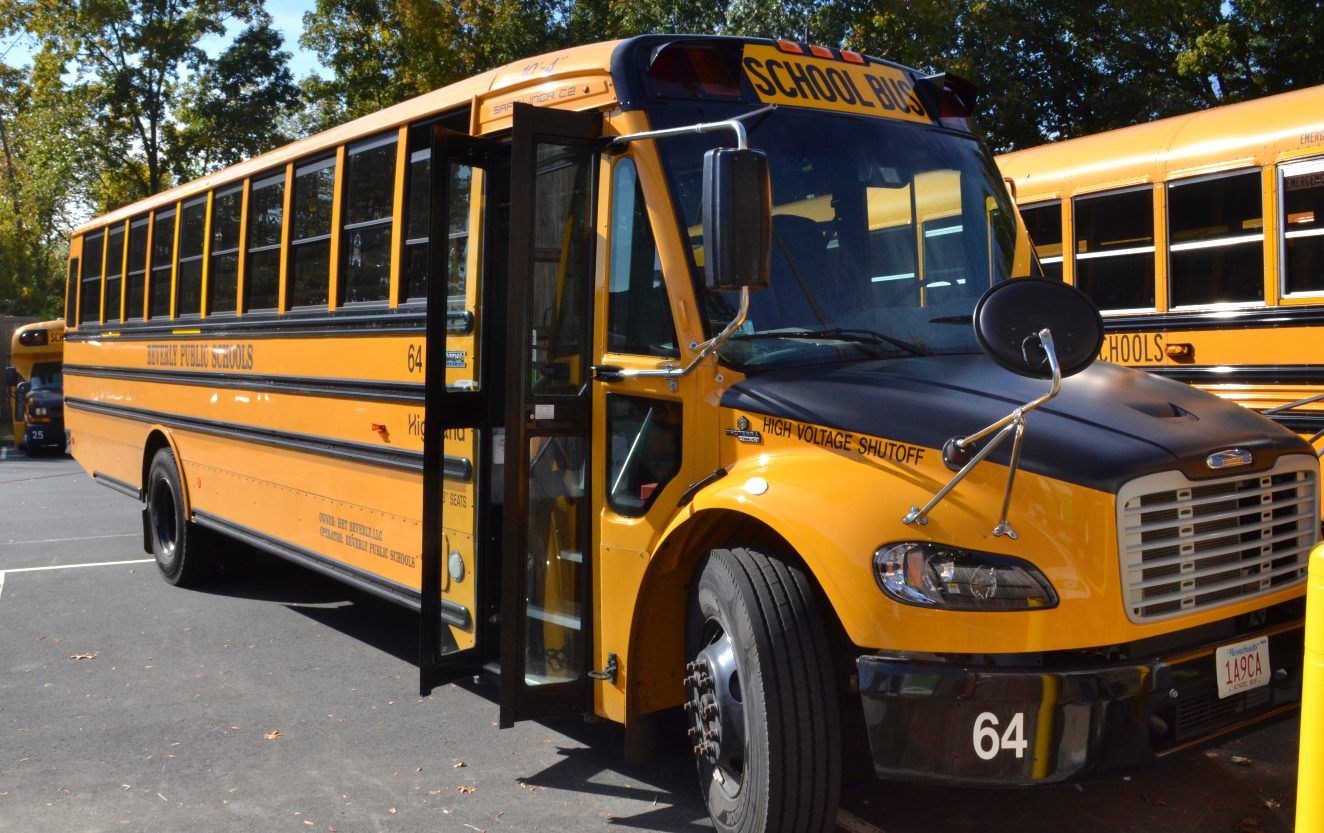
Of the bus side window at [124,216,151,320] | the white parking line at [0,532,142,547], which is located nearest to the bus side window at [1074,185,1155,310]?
the bus side window at [124,216,151,320]

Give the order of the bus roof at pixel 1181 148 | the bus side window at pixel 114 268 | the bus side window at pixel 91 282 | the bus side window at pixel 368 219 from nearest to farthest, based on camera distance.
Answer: the bus side window at pixel 368 219 < the bus roof at pixel 1181 148 < the bus side window at pixel 114 268 < the bus side window at pixel 91 282

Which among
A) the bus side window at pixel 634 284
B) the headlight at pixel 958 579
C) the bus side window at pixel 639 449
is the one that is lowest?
the headlight at pixel 958 579

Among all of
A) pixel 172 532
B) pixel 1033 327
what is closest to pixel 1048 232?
pixel 1033 327

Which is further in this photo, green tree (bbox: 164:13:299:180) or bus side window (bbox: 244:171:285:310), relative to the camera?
green tree (bbox: 164:13:299:180)

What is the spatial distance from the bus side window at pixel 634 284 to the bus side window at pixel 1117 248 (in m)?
4.50

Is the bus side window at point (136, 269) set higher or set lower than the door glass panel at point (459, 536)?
higher

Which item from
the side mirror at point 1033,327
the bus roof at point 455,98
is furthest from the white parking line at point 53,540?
the side mirror at point 1033,327

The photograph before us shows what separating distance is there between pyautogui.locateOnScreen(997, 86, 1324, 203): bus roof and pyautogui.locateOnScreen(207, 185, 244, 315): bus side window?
515 centimetres

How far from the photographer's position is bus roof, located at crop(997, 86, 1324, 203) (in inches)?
270

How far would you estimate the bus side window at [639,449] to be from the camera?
422 cm

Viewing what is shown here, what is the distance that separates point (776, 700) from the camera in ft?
11.7

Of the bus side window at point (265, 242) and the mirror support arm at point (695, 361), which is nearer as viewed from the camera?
the mirror support arm at point (695, 361)

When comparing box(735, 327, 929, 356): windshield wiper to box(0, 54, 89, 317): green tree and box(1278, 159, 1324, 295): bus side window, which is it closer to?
box(1278, 159, 1324, 295): bus side window

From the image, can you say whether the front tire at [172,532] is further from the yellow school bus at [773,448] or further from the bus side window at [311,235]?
the yellow school bus at [773,448]
